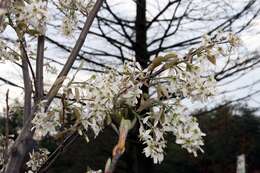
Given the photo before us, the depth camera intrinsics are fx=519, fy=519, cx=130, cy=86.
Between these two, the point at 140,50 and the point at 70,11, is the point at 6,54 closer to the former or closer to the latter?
the point at 70,11

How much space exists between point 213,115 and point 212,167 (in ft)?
5.38

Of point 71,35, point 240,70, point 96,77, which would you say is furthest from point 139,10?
point 96,77

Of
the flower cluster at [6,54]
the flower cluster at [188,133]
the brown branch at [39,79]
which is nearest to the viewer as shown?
the flower cluster at [188,133]

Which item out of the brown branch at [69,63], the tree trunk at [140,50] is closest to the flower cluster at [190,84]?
the brown branch at [69,63]

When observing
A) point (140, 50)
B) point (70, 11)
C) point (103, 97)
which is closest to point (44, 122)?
point (103, 97)

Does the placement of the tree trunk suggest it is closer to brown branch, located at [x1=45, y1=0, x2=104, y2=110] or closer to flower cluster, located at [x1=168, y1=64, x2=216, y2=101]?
brown branch, located at [x1=45, y1=0, x2=104, y2=110]

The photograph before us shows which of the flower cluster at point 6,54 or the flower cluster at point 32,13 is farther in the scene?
the flower cluster at point 6,54

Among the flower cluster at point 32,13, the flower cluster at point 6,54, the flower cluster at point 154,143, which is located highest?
the flower cluster at point 32,13

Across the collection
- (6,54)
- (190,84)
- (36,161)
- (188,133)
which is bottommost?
(36,161)

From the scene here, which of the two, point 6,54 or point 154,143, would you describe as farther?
point 6,54

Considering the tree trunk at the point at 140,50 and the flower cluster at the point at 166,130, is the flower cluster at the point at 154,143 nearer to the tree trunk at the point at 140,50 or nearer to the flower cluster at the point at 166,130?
the flower cluster at the point at 166,130

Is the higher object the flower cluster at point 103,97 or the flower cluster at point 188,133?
the flower cluster at point 103,97

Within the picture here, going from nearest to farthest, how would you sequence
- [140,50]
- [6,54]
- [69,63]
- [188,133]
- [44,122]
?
[188,133] → [44,122] → [69,63] → [6,54] → [140,50]

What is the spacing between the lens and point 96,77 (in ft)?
4.08
